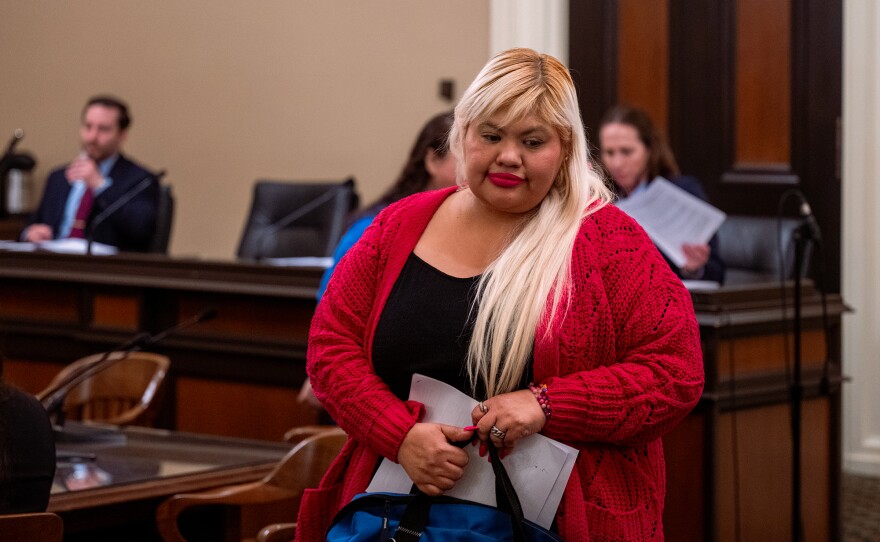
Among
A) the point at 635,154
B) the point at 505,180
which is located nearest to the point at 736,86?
the point at 635,154

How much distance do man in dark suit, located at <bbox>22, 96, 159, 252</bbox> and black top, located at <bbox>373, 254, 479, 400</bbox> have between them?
3.59 meters

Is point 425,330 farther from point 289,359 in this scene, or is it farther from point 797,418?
point 289,359

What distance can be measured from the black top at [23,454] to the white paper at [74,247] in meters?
2.77

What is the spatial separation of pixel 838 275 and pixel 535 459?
3870mm

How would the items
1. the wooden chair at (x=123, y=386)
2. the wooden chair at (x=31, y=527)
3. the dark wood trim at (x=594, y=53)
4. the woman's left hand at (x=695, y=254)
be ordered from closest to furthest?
the wooden chair at (x=31, y=527)
the wooden chair at (x=123, y=386)
the woman's left hand at (x=695, y=254)
the dark wood trim at (x=594, y=53)

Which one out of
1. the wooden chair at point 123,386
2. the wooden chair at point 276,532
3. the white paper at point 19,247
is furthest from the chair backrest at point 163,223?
the wooden chair at point 276,532

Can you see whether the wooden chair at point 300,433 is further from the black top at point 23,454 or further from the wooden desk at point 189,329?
the black top at point 23,454

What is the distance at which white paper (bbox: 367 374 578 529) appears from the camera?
1694mm

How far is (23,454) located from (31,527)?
122 mm

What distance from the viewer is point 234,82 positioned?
727cm

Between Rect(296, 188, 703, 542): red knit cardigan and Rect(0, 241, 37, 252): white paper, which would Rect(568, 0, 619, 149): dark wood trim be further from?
Rect(296, 188, 703, 542): red knit cardigan

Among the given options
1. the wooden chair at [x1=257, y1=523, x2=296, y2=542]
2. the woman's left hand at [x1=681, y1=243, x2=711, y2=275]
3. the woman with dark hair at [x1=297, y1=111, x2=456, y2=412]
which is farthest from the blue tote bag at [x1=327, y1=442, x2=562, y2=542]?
the woman's left hand at [x1=681, y1=243, x2=711, y2=275]

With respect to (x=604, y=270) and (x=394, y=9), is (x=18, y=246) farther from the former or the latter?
(x=604, y=270)

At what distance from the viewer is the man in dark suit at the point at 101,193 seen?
5535 mm
